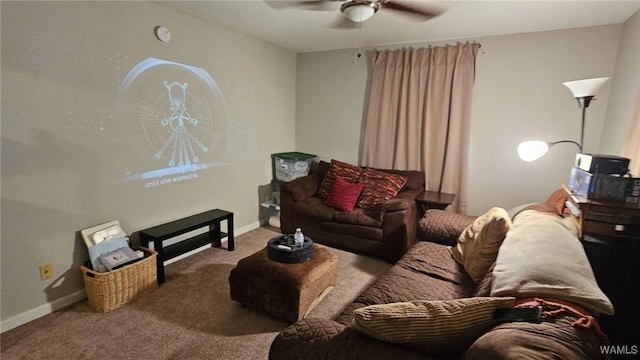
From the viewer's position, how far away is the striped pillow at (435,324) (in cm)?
105

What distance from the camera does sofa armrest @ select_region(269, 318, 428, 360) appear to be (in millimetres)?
1054

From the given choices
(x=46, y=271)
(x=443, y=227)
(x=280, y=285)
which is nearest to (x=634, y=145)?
(x=443, y=227)

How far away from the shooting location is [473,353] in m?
0.90

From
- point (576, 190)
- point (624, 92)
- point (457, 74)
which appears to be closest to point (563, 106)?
point (624, 92)

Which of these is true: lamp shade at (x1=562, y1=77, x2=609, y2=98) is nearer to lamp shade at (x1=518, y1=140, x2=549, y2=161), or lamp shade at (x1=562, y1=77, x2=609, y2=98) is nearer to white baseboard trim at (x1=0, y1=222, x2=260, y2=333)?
lamp shade at (x1=518, y1=140, x2=549, y2=161)

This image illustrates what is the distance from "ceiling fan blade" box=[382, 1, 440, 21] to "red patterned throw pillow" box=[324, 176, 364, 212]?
1842mm

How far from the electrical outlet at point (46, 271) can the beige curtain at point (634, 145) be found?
4172 millimetres

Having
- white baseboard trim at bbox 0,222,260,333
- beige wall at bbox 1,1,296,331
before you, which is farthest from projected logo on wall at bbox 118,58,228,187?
white baseboard trim at bbox 0,222,260,333

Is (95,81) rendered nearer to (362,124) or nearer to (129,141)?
(129,141)

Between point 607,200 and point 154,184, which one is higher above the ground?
point 607,200

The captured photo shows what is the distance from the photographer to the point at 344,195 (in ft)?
11.6

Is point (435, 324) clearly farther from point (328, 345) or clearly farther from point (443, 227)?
point (443, 227)

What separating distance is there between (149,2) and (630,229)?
12.5 feet

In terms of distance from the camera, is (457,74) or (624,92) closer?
(624,92)
